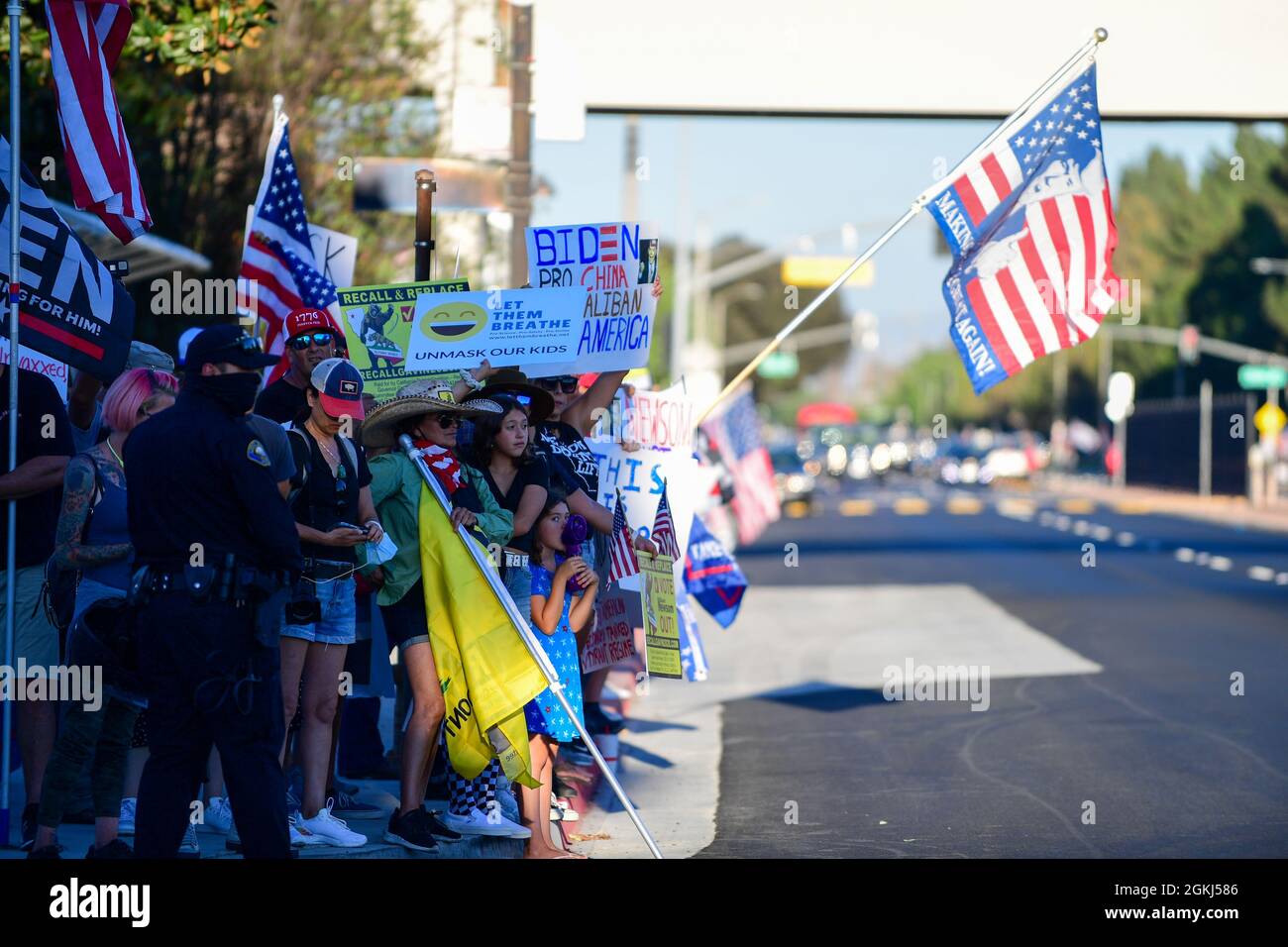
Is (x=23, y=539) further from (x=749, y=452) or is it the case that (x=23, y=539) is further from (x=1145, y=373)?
(x=1145, y=373)

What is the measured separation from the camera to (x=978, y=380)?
981cm

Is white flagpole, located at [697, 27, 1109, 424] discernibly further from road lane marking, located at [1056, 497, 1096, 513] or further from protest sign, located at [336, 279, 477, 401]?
road lane marking, located at [1056, 497, 1096, 513]

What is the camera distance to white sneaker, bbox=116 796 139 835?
8.05 m

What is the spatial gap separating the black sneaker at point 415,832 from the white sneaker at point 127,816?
106cm

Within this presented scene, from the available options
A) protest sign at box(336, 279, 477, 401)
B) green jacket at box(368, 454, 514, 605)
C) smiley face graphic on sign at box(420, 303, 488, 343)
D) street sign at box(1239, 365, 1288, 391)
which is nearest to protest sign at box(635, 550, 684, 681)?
green jacket at box(368, 454, 514, 605)

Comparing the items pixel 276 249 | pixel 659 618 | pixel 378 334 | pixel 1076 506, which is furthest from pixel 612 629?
pixel 1076 506

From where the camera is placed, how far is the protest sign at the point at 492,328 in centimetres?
860

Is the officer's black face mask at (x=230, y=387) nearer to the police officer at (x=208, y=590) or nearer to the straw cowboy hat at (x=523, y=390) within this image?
the police officer at (x=208, y=590)

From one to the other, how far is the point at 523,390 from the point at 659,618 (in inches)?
45.8

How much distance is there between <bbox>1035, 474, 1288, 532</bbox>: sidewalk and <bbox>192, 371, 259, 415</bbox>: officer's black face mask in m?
37.7

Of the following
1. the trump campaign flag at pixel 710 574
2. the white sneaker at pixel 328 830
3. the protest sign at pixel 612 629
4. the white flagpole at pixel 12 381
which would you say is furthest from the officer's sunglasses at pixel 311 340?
the trump campaign flag at pixel 710 574

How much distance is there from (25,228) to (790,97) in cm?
886

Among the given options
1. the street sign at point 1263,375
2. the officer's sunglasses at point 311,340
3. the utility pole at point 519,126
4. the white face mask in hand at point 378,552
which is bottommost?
the white face mask in hand at point 378,552

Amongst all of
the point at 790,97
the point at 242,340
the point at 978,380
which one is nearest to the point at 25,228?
the point at 242,340
